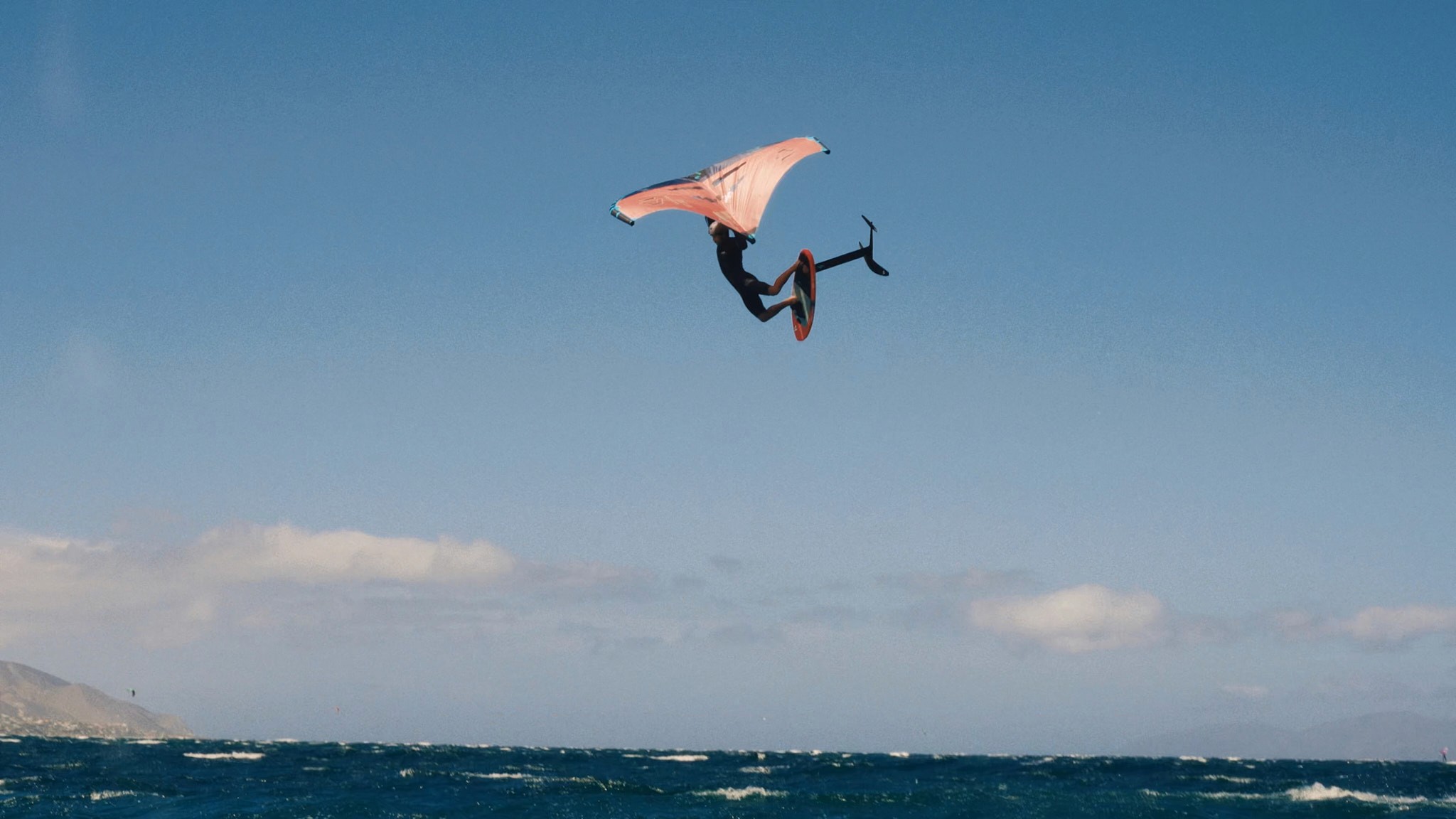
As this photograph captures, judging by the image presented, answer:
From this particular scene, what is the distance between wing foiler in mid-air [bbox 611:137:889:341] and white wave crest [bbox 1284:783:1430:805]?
41161mm

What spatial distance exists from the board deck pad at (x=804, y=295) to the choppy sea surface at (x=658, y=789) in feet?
82.0

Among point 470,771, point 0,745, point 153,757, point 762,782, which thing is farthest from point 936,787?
point 0,745

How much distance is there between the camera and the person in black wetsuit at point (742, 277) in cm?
1435

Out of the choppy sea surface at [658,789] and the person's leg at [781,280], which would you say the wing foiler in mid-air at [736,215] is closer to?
the person's leg at [781,280]

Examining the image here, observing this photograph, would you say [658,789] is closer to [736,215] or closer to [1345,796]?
[1345,796]

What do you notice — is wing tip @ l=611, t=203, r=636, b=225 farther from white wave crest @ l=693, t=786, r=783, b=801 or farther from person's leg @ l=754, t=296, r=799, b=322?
white wave crest @ l=693, t=786, r=783, b=801

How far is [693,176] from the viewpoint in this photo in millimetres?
15086

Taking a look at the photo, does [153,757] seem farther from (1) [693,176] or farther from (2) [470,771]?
(1) [693,176]

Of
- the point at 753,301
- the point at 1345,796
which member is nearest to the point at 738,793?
the point at 1345,796

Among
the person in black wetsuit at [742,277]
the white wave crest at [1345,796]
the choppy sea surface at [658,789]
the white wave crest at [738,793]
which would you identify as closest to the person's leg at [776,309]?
the person in black wetsuit at [742,277]

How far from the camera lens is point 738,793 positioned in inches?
1741

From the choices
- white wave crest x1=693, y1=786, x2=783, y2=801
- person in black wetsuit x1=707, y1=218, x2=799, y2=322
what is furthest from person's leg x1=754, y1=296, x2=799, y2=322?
white wave crest x1=693, y1=786, x2=783, y2=801

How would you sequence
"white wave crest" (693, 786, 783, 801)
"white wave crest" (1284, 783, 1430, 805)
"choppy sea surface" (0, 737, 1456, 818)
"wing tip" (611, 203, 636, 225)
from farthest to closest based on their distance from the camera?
"white wave crest" (1284, 783, 1430, 805) → "white wave crest" (693, 786, 783, 801) → "choppy sea surface" (0, 737, 1456, 818) → "wing tip" (611, 203, 636, 225)

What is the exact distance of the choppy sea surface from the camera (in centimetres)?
3678
